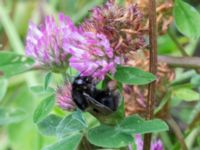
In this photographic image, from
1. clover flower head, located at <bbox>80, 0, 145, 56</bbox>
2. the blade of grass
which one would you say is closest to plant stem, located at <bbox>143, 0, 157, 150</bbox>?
clover flower head, located at <bbox>80, 0, 145, 56</bbox>

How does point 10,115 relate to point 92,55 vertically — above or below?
below

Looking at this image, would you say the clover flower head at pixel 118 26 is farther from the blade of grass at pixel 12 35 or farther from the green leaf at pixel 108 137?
the blade of grass at pixel 12 35

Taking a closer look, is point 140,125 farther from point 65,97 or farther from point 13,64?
point 13,64

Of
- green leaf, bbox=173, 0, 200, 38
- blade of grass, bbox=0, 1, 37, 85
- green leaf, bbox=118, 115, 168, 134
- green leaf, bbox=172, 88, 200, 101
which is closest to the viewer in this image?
green leaf, bbox=118, 115, 168, 134

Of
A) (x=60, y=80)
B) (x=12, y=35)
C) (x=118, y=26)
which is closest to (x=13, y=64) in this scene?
(x=60, y=80)

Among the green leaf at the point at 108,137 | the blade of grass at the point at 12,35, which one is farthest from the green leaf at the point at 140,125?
the blade of grass at the point at 12,35

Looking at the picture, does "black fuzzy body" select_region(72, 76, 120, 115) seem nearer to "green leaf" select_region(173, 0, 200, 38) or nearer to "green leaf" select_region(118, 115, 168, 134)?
"green leaf" select_region(118, 115, 168, 134)

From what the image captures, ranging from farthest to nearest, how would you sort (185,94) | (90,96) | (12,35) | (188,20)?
(12,35), (185,94), (188,20), (90,96)
